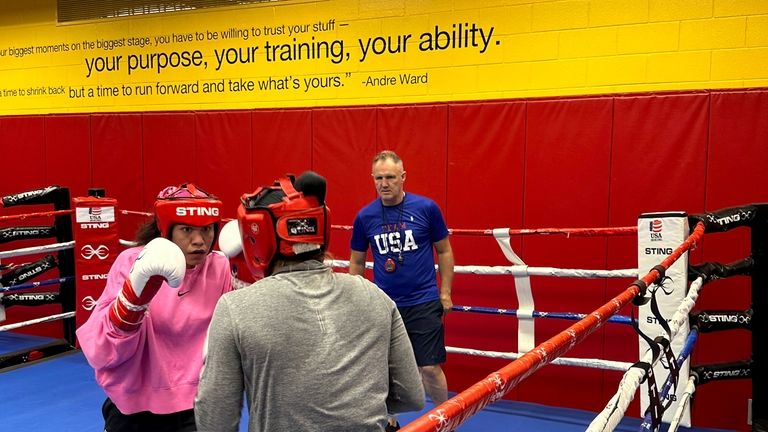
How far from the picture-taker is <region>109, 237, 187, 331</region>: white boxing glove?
5.42 ft

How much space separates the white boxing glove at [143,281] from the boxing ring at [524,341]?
727 millimetres

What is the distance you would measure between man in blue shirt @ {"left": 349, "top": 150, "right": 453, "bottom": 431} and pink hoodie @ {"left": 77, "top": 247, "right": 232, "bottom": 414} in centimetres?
195

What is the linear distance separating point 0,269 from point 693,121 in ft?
17.8

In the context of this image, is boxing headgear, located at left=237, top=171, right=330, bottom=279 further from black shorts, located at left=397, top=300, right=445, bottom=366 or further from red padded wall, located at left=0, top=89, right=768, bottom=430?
red padded wall, located at left=0, top=89, right=768, bottom=430

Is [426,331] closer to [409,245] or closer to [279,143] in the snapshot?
[409,245]

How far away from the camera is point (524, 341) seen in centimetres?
435

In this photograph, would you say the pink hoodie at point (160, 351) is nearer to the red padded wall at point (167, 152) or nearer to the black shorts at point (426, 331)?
the black shorts at point (426, 331)

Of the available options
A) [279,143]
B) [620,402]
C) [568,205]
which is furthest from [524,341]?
[620,402]

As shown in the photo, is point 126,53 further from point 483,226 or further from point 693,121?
point 693,121

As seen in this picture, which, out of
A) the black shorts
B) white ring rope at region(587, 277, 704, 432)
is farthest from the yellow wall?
white ring rope at region(587, 277, 704, 432)

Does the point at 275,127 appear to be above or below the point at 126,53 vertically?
below

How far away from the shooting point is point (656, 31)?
4.38m

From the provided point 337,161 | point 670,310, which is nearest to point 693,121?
point 670,310

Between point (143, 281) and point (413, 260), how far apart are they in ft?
7.44
